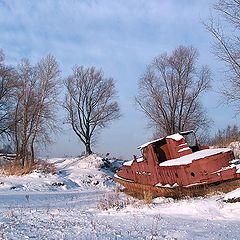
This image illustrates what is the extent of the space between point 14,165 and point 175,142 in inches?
544

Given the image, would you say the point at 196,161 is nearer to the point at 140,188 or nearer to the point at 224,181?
the point at 224,181

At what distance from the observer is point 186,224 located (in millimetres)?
9281

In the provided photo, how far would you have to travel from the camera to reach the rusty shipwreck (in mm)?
15531

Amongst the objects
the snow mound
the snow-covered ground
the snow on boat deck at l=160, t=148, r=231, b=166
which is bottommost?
the snow-covered ground

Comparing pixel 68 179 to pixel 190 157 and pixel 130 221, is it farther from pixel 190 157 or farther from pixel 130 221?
pixel 130 221

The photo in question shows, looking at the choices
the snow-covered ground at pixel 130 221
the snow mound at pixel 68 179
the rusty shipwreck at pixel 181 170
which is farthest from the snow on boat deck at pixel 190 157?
the snow mound at pixel 68 179

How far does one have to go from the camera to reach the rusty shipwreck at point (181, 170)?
15531 mm

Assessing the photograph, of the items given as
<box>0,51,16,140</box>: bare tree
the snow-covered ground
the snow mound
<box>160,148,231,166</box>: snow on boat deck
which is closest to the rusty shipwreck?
<box>160,148,231,166</box>: snow on boat deck

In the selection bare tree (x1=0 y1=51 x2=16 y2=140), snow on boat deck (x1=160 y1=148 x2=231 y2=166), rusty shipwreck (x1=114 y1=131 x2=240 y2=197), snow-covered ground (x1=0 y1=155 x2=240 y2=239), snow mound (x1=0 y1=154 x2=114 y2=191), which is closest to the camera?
snow-covered ground (x1=0 y1=155 x2=240 y2=239)

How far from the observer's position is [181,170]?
16469 millimetres

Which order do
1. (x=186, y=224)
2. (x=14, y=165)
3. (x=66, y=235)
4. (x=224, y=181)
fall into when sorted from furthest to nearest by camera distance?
(x=14, y=165), (x=224, y=181), (x=186, y=224), (x=66, y=235)

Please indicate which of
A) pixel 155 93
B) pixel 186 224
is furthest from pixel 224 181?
pixel 155 93

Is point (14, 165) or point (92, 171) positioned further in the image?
point (92, 171)

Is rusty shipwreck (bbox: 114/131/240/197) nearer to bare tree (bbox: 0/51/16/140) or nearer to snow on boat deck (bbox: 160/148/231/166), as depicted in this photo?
snow on boat deck (bbox: 160/148/231/166)
